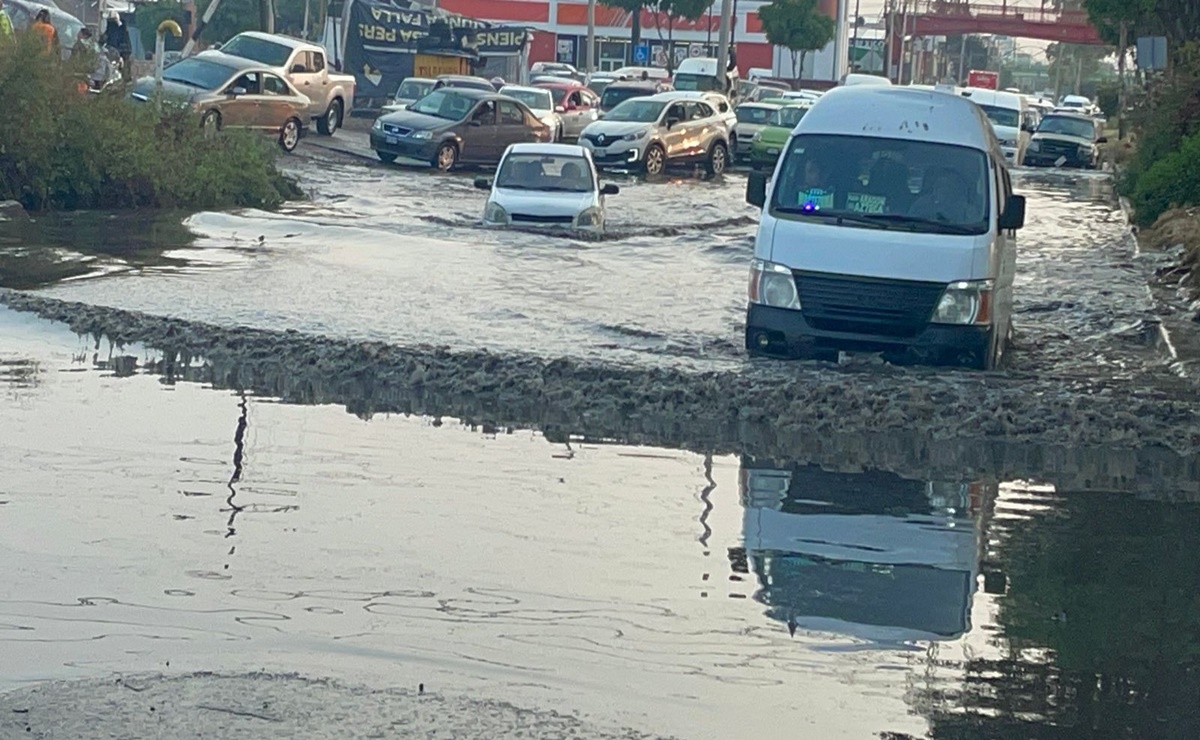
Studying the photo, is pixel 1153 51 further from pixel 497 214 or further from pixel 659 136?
pixel 497 214

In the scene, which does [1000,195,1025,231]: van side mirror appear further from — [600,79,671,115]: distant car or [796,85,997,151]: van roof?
[600,79,671,115]: distant car

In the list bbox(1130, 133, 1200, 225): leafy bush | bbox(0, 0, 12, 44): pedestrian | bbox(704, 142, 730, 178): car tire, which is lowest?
bbox(704, 142, 730, 178): car tire

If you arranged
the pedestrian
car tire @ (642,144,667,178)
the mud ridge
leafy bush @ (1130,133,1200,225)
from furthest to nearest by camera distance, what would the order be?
car tire @ (642,144,667,178) → leafy bush @ (1130,133,1200,225) → the pedestrian → the mud ridge

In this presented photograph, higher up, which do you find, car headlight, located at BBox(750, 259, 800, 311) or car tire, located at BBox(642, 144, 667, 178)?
car headlight, located at BBox(750, 259, 800, 311)

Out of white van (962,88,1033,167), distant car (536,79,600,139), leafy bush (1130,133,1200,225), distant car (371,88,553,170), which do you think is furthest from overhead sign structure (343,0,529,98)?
leafy bush (1130,133,1200,225)

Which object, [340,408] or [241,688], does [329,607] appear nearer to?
[241,688]

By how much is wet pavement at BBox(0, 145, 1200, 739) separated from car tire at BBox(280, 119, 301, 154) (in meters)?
19.2

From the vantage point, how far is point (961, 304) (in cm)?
1256

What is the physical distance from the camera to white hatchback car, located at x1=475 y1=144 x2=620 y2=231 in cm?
2373

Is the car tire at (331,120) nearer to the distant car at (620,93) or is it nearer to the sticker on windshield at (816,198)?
the distant car at (620,93)

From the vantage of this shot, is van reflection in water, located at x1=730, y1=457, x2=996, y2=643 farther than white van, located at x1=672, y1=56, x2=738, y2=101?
No

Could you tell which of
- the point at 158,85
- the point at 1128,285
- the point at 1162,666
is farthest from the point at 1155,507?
the point at 158,85

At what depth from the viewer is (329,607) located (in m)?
6.69

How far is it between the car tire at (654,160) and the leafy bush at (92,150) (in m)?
13.3
